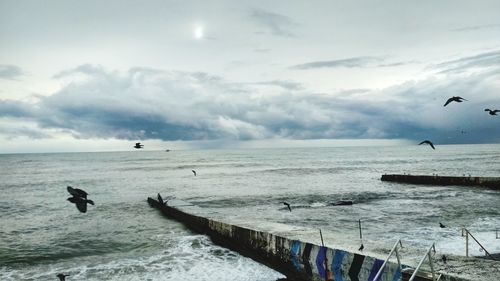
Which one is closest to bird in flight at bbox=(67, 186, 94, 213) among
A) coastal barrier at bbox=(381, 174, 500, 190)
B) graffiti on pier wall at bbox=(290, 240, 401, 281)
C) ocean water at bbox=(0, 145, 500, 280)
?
ocean water at bbox=(0, 145, 500, 280)

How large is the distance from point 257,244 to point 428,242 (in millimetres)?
6529

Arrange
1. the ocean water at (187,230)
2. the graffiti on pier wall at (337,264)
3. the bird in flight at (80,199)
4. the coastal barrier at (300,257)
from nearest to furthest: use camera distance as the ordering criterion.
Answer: the bird in flight at (80,199)
the graffiti on pier wall at (337,264)
the coastal barrier at (300,257)
the ocean water at (187,230)

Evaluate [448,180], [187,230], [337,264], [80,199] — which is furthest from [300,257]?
[448,180]

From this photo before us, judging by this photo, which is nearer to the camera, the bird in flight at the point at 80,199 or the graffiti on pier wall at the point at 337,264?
the bird in flight at the point at 80,199

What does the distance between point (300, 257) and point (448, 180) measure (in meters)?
34.3

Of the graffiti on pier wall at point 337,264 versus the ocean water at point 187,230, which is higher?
the graffiti on pier wall at point 337,264

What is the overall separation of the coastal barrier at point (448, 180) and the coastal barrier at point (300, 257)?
98.0 feet

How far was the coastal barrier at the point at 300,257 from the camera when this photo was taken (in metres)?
8.30

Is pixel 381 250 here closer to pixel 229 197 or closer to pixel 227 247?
pixel 227 247

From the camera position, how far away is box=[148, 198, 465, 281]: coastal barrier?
27.2ft

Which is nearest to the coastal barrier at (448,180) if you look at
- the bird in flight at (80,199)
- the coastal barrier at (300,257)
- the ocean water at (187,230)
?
the ocean water at (187,230)

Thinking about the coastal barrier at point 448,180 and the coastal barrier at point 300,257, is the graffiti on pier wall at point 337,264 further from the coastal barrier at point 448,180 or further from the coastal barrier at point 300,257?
the coastal barrier at point 448,180

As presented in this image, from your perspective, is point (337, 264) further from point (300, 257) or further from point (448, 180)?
point (448, 180)

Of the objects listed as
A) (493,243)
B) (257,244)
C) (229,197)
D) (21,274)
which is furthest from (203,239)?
(229,197)
